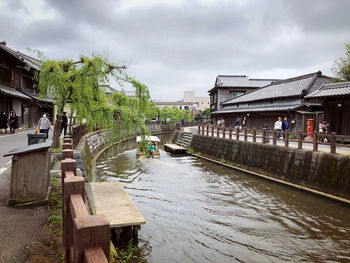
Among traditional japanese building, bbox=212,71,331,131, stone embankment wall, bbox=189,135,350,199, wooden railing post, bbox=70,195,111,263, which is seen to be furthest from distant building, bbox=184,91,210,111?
wooden railing post, bbox=70,195,111,263

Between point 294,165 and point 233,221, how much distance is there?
610 centimetres

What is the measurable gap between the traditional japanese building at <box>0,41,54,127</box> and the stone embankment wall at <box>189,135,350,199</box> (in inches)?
566

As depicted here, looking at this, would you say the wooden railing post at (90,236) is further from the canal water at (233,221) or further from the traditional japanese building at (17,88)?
the traditional japanese building at (17,88)

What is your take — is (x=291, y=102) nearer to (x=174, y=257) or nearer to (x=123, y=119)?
(x=123, y=119)

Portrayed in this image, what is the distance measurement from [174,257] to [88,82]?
8817 mm

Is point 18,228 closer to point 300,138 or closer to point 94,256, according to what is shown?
point 94,256

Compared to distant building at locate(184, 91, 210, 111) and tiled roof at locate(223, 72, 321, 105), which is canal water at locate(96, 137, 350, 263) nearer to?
tiled roof at locate(223, 72, 321, 105)

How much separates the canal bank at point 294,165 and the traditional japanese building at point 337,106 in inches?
167

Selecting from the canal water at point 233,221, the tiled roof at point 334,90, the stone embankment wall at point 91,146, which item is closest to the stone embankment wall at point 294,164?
the canal water at point 233,221

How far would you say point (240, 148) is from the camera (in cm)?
1898

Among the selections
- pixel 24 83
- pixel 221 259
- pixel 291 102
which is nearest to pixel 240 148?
pixel 291 102

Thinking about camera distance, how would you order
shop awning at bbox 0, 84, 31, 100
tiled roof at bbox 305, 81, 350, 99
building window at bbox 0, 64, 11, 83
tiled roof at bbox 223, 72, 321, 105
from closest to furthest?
1. tiled roof at bbox 305, 81, 350, 99
2. shop awning at bbox 0, 84, 31, 100
3. building window at bbox 0, 64, 11, 83
4. tiled roof at bbox 223, 72, 321, 105

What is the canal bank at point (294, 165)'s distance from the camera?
36.7 feet

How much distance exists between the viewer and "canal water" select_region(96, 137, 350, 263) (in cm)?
702
